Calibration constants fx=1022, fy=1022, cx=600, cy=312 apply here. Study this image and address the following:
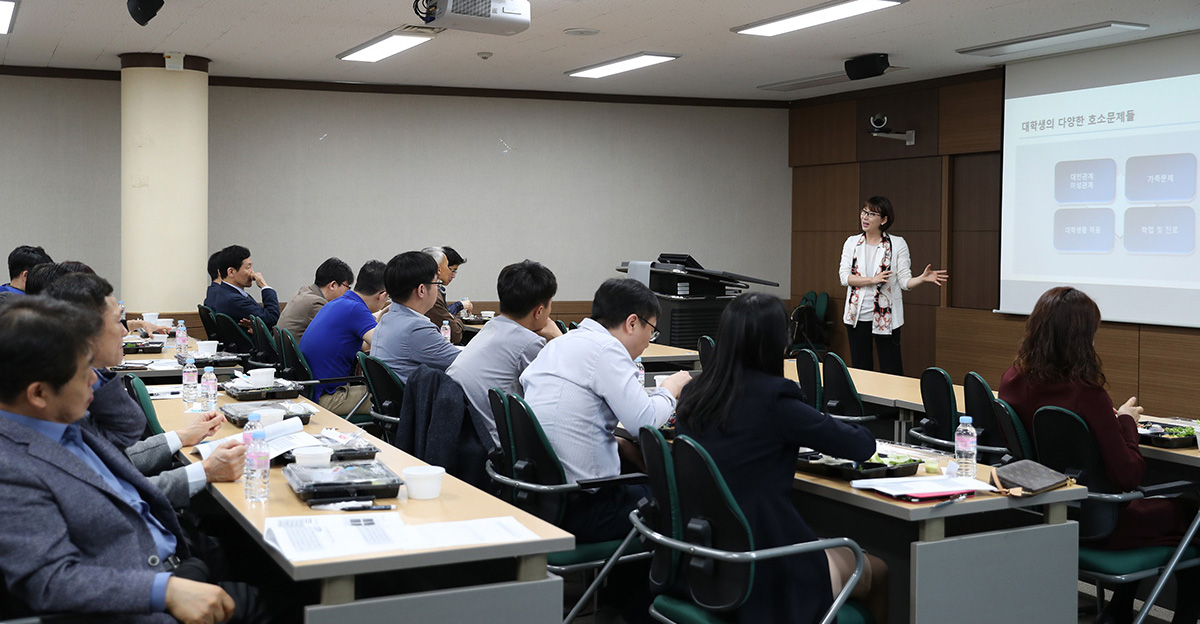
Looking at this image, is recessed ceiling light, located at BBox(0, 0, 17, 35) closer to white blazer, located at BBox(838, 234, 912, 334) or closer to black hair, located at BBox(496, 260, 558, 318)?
black hair, located at BBox(496, 260, 558, 318)

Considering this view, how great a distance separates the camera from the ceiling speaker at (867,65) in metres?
8.33

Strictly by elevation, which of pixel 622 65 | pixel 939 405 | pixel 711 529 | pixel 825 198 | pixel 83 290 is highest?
pixel 622 65

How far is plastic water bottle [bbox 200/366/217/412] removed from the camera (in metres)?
4.04

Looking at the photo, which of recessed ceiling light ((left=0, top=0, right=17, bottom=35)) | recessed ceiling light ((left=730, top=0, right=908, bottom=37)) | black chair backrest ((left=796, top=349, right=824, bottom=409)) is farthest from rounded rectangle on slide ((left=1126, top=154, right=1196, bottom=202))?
recessed ceiling light ((left=0, top=0, right=17, bottom=35))

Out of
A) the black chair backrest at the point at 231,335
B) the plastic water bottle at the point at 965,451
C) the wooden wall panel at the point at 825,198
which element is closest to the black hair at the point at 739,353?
the plastic water bottle at the point at 965,451

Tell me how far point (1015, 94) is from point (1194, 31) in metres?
1.60

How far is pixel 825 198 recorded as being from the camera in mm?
11117

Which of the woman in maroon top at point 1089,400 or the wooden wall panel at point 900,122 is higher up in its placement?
the wooden wall panel at point 900,122

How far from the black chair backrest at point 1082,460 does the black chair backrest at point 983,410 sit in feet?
1.93

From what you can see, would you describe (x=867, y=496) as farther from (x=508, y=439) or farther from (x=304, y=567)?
(x=304, y=567)

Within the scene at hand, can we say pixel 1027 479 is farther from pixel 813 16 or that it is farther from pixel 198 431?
pixel 813 16

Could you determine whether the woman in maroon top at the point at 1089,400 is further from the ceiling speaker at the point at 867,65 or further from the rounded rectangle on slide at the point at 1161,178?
the ceiling speaker at the point at 867,65

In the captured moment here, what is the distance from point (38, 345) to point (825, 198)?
9.81 meters

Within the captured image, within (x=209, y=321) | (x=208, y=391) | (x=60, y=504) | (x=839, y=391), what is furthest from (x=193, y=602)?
(x=209, y=321)
